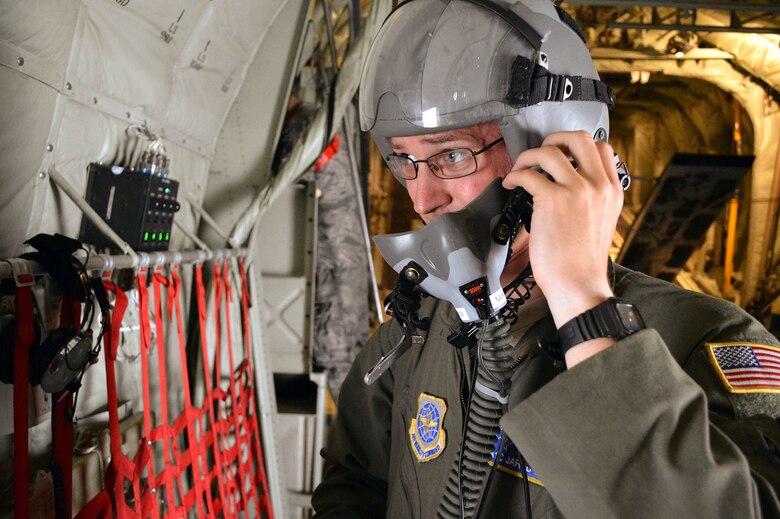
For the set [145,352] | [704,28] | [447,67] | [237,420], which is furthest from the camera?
[704,28]

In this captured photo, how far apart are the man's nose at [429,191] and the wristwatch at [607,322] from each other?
61cm

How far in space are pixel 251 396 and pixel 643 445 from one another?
3.14 m

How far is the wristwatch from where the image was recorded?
89 cm

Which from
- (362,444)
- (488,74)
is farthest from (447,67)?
(362,444)

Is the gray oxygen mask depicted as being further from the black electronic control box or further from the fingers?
the black electronic control box

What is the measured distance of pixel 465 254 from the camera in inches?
49.6

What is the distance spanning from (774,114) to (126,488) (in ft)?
29.1

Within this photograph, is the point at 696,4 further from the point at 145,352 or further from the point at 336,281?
the point at 145,352

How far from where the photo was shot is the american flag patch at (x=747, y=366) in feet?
3.16

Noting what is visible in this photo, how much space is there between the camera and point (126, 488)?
2.51m

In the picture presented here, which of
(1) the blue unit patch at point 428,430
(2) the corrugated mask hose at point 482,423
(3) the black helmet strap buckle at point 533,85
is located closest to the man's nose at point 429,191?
(3) the black helmet strap buckle at point 533,85

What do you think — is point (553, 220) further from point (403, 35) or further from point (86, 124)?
point (86, 124)

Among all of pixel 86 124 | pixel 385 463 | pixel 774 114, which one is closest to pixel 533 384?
pixel 385 463

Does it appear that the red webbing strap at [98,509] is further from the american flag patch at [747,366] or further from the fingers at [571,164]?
the american flag patch at [747,366]
